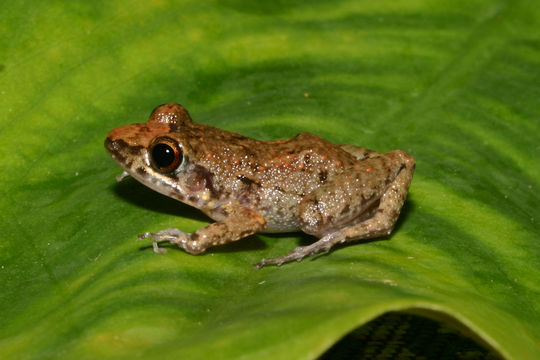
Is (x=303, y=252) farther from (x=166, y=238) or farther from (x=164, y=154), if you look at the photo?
(x=164, y=154)

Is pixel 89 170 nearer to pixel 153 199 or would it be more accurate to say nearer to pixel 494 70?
pixel 153 199

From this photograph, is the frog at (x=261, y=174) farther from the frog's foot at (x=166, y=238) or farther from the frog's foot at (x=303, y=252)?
the frog's foot at (x=166, y=238)

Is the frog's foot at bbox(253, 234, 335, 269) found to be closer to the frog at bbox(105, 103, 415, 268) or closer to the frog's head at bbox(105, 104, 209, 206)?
the frog at bbox(105, 103, 415, 268)

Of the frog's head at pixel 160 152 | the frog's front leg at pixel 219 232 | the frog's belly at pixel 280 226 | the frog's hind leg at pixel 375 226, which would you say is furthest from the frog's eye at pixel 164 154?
the frog's hind leg at pixel 375 226

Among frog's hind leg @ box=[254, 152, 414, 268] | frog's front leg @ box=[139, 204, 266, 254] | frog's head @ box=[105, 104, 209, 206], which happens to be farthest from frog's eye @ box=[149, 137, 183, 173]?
frog's hind leg @ box=[254, 152, 414, 268]

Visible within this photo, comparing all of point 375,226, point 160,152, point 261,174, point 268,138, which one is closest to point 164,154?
point 160,152

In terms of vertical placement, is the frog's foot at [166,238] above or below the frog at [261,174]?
below
